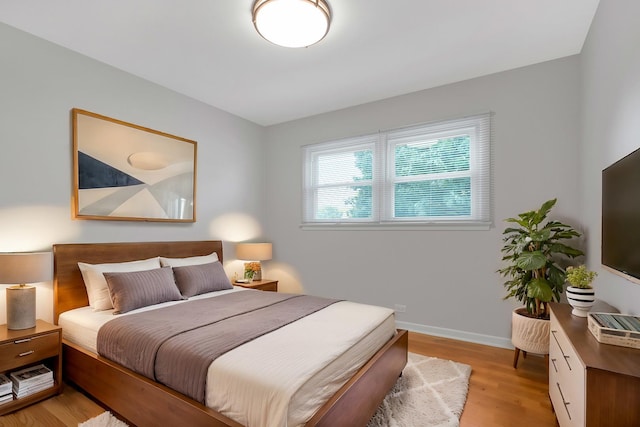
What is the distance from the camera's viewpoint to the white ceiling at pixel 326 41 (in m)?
2.25

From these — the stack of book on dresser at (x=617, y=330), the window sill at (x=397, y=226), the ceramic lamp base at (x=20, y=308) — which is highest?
the window sill at (x=397, y=226)

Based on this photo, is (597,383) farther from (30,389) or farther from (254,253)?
(254,253)

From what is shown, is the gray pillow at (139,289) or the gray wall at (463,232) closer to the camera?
the gray pillow at (139,289)

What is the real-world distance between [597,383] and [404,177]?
273cm

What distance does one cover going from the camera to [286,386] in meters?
1.35

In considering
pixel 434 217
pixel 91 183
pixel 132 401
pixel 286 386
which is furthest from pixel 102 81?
pixel 434 217

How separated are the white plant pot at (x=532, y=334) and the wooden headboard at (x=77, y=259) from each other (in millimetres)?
3392

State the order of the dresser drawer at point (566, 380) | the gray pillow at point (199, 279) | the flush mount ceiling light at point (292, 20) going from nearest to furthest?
the dresser drawer at point (566, 380) < the flush mount ceiling light at point (292, 20) < the gray pillow at point (199, 279)

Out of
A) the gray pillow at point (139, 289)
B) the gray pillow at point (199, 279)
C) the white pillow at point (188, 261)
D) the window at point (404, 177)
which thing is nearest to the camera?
the gray pillow at point (139, 289)

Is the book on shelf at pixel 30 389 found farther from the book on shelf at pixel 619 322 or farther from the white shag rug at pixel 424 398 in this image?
the book on shelf at pixel 619 322

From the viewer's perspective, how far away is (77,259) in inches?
108

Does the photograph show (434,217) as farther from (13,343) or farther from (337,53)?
(13,343)

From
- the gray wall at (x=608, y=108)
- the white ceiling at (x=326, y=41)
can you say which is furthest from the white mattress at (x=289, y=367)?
the white ceiling at (x=326, y=41)

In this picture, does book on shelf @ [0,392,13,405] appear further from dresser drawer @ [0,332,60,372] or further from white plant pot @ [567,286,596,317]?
white plant pot @ [567,286,596,317]
